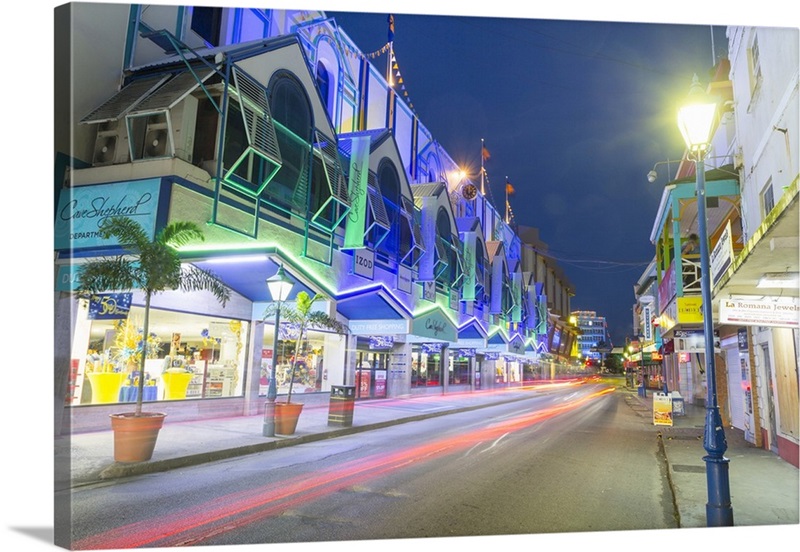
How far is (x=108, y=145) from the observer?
44.5 ft

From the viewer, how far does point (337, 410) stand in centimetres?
1648

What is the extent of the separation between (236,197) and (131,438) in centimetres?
777

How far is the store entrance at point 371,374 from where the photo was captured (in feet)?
88.8

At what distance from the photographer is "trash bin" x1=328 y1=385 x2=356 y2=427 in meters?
16.4

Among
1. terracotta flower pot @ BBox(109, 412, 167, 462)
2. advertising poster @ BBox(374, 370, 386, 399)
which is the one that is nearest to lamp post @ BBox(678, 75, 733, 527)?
terracotta flower pot @ BBox(109, 412, 167, 462)

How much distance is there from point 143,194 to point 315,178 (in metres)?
8.13

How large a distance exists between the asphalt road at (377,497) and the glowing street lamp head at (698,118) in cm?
508

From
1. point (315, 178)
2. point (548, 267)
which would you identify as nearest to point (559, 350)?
point (548, 267)

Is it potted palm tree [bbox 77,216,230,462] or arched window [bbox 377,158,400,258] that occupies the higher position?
arched window [bbox 377,158,400,258]

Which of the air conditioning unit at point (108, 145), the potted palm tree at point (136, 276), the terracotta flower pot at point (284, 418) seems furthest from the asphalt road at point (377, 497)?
the air conditioning unit at point (108, 145)

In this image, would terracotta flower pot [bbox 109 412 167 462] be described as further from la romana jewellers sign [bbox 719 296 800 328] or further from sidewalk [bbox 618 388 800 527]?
la romana jewellers sign [bbox 719 296 800 328]

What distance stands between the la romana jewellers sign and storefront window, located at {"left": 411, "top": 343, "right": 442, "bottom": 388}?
2471 centimetres

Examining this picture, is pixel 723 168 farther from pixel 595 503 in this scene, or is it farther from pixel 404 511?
pixel 404 511

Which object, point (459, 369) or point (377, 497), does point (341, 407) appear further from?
point (459, 369)
